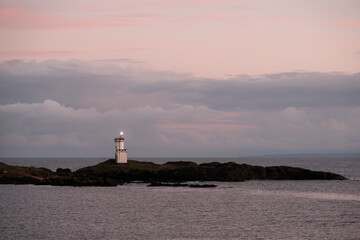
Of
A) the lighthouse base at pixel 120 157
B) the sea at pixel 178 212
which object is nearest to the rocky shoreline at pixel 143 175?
the lighthouse base at pixel 120 157

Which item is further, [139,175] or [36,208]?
[139,175]

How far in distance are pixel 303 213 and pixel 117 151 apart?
187 ft

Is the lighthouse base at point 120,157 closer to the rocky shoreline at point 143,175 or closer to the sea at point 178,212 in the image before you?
the rocky shoreline at point 143,175

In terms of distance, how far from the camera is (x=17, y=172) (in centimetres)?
10419

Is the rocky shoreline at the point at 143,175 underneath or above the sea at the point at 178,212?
above

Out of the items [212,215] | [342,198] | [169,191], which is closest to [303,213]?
A: [212,215]

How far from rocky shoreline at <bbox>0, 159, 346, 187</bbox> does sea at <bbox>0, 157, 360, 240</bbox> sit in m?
4.55

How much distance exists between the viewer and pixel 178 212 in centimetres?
6494

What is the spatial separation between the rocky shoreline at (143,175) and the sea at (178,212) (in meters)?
4.55

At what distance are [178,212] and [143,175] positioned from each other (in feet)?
152

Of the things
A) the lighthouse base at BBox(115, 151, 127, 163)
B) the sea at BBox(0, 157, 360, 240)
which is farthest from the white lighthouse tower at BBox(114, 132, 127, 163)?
the sea at BBox(0, 157, 360, 240)

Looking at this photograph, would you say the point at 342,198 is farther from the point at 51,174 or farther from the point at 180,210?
the point at 51,174

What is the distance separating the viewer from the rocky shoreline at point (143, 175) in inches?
3989

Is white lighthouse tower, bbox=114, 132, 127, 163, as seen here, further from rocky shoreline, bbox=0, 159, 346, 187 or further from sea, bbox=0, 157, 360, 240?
sea, bbox=0, 157, 360, 240
